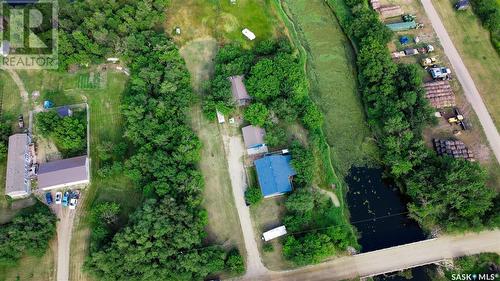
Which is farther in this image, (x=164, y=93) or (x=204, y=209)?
(x=164, y=93)

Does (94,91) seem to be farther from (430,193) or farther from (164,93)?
(430,193)

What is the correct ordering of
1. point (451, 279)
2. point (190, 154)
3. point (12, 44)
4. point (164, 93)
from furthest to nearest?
point (12, 44)
point (164, 93)
point (190, 154)
point (451, 279)

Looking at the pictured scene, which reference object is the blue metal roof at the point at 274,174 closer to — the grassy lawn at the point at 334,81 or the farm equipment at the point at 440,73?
the grassy lawn at the point at 334,81

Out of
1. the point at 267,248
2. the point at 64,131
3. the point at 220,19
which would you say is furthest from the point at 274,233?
the point at 220,19

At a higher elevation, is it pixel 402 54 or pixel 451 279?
pixel 402 54

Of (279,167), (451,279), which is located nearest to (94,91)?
(279,167)

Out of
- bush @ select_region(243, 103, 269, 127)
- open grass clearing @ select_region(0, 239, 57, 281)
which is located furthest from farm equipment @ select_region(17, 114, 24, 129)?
bush @ select_region(243, 103, 269, 127)

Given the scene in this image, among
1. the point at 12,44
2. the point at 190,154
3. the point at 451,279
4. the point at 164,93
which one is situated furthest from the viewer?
the point at 12,44

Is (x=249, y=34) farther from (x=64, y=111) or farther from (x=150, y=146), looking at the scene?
(x=64, y=111)
